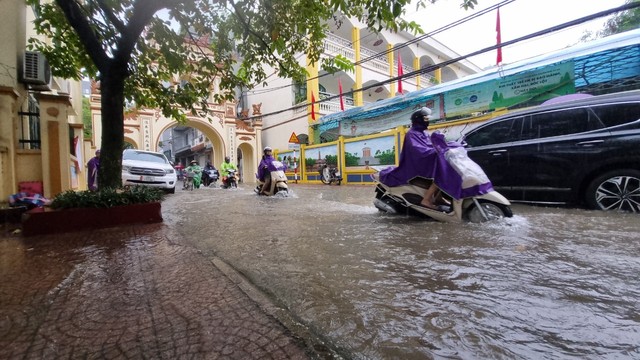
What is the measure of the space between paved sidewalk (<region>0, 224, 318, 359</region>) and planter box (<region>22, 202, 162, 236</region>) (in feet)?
Result: 3.84

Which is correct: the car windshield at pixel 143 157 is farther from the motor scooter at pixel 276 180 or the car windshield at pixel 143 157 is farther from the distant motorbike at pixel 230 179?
the motor scooter at pixel 276 180

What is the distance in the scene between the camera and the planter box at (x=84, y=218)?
4.02 meters

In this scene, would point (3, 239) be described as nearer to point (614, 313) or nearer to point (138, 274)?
point (138, 274)

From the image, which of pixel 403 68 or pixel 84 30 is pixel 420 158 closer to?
pixel 84 30

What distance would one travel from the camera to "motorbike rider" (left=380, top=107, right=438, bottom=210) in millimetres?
4203

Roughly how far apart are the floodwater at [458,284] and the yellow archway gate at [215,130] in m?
16.2

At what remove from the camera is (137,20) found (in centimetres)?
479

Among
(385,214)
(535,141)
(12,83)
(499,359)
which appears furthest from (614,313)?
(12,83)

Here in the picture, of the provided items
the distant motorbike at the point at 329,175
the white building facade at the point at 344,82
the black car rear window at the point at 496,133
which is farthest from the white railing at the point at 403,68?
the black car rear window at the point at 496,133

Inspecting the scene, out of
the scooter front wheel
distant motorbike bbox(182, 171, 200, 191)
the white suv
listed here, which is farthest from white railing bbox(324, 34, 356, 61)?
the scooter front wheel

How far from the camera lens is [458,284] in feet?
6.78

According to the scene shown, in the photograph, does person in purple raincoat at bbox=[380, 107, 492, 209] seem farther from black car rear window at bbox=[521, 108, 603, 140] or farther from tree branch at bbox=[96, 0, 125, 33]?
tree branch at bbox=[96, 0, 125, 33]

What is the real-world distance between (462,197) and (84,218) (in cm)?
469

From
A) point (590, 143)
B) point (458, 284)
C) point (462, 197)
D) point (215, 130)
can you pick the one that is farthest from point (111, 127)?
point (215, 130)
